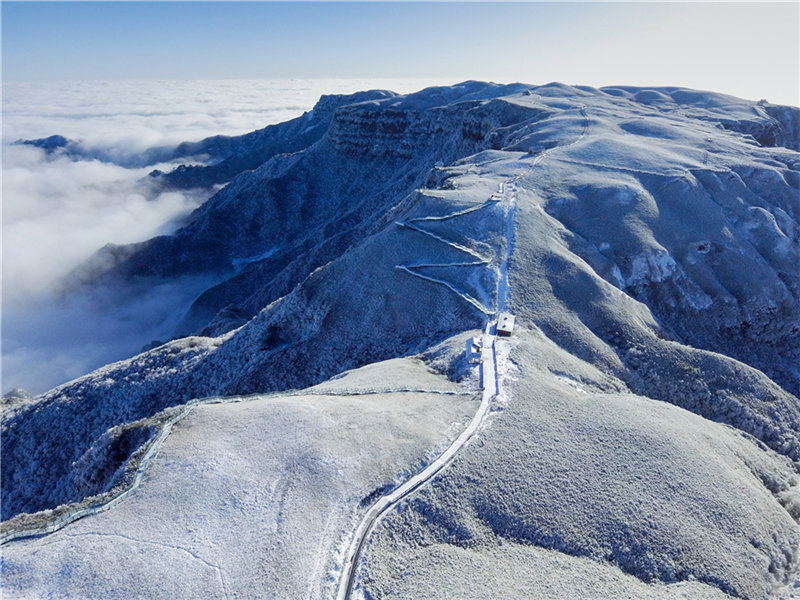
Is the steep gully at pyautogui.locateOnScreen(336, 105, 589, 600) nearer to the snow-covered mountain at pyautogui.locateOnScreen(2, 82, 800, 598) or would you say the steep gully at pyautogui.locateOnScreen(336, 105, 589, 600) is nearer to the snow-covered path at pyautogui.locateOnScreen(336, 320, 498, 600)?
the snow-covered path at pyautogui.locateOnScreen(336, 320, 498, 600)

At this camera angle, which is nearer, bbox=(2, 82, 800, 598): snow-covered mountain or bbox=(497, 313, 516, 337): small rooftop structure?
bbox=(2, 82, 800, 598): snow-covered mountain

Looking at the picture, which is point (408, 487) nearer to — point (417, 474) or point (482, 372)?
point (417, 474)

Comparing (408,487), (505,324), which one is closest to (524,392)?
(505,324)

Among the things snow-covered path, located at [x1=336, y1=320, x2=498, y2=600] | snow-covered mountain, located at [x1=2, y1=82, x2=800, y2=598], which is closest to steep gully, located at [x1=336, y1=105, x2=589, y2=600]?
snow-covered path, located at [x1=336, y1=320, x2=498, y2=600]

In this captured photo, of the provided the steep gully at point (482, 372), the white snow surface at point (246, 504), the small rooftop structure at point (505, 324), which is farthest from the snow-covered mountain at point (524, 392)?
the small rooftop structure at point (505, 324)

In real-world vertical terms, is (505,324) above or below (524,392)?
above

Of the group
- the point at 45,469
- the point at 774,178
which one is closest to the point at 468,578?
the point at 45,469
